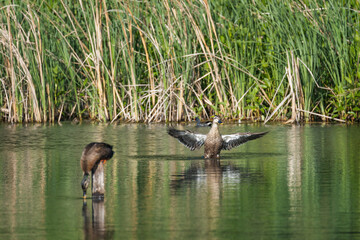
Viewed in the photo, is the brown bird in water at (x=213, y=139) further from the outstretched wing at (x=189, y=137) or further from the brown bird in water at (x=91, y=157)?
the brown bird in water at (x=91, y=157)

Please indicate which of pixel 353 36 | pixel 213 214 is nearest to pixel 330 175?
pixel 213 214

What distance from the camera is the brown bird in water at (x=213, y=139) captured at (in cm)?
1123

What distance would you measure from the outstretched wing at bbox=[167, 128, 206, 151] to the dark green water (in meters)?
0.17

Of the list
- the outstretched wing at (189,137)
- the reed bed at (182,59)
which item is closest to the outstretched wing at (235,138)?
the outstretched wing at (189,137)

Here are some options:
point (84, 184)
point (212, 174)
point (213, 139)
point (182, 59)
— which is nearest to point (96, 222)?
point (84, 184)

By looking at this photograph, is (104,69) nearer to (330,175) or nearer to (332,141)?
(332,141)

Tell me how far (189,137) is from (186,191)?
3536mm

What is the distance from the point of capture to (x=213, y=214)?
6.93 m

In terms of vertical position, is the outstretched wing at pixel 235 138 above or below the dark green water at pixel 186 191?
above

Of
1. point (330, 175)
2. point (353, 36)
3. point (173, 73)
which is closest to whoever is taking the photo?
point (330, 175)

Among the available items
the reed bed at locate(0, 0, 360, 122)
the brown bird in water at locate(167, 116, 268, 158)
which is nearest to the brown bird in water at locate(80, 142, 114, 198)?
the brown bird in water at locate(167, 116, 268, 158)

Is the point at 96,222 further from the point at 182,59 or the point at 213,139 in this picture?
the point at 182,59

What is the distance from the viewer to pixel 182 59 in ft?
54.1

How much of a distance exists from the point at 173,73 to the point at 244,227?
10373mm
